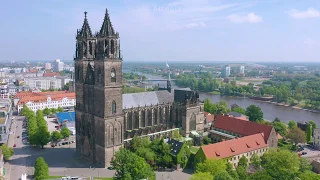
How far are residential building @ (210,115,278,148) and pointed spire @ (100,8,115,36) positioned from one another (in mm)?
31398

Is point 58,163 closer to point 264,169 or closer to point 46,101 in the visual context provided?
point 264,169

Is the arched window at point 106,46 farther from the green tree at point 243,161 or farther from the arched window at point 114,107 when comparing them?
the green tree at point 243,161

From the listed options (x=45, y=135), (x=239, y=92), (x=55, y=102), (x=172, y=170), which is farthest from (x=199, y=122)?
(x=239, y=92)

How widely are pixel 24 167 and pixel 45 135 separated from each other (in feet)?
36.0

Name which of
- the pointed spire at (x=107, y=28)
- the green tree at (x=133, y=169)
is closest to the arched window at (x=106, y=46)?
the pointed spire at (x=107, y=28)

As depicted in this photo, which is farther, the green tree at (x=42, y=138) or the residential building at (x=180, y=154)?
the green tree at (x=42, y=138)

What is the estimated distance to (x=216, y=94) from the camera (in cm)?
16862

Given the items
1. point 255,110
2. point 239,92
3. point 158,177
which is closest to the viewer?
point 158,177

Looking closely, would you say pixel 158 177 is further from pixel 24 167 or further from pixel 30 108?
pixel 30 108

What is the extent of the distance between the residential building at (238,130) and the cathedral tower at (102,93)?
905 inches

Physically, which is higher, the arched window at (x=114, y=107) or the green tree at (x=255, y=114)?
the arched window at (x=114, y=107)

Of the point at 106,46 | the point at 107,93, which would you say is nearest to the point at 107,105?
the point at 107,93

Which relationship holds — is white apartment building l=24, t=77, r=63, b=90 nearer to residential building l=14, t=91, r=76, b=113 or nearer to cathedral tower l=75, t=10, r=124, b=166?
residential building l=14, t=91, r=76, b=113

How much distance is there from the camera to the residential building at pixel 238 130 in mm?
57956
